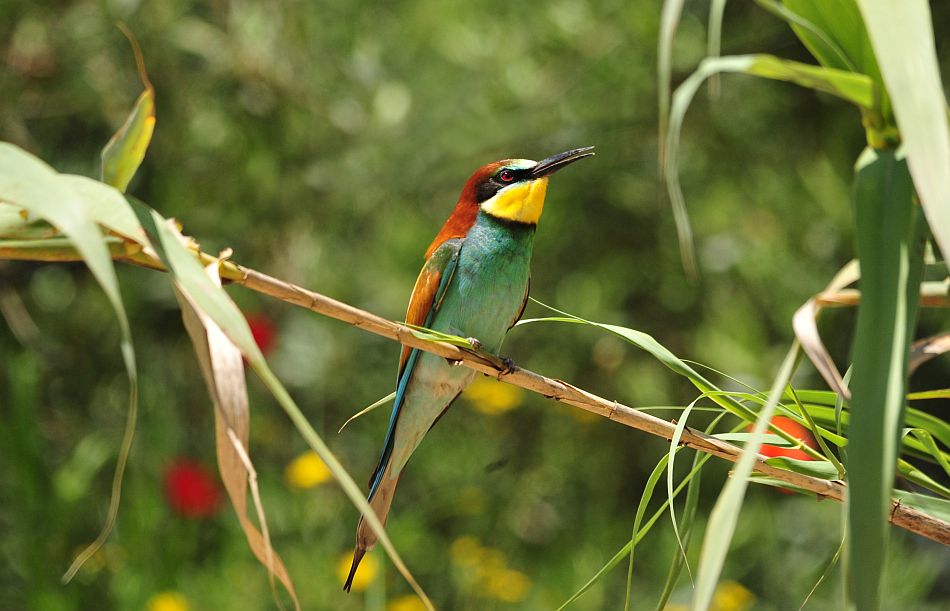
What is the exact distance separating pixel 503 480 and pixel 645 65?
1.07m

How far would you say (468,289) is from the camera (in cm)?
153

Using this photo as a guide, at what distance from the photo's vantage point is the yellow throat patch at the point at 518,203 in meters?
1.58

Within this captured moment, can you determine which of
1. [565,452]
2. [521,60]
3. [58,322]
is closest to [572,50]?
[521,60]

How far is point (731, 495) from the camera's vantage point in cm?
55

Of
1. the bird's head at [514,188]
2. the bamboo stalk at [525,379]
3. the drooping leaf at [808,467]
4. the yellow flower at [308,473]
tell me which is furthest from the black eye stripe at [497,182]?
the drooping leaf at [808,467]

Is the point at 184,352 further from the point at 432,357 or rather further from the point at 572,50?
the point at 432,357

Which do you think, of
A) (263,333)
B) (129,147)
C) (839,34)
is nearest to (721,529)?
(839,34)

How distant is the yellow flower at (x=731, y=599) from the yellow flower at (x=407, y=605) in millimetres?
572

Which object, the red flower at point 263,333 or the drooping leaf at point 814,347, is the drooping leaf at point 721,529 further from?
the red flower at point 263,333

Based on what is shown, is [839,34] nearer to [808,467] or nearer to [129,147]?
[808,467]

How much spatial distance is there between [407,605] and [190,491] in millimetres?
493

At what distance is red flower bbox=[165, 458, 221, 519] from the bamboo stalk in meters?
1.40

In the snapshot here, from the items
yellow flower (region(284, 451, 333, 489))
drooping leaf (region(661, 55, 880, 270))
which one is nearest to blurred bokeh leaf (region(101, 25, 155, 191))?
drooping leaf (region(661, 55, 880, 270))

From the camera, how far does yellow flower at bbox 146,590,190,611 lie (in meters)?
2.02
